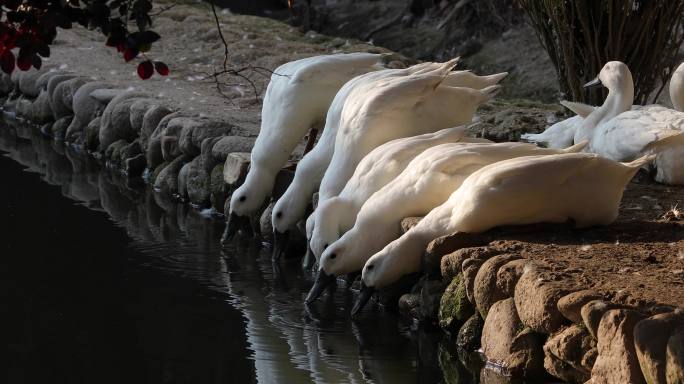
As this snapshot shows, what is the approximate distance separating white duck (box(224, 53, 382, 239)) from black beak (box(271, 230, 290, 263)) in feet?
1.35

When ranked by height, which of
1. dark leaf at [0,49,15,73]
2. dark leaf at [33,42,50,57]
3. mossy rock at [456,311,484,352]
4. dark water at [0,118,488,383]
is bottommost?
dark water at [0,118,488,383]

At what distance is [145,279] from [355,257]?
1081mm

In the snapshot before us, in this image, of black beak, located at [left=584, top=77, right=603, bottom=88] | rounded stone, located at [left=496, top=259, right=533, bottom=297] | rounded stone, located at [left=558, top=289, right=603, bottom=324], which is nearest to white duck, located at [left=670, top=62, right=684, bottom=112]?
black beak, located at [left=584, top=77, right=603, bottom=88]

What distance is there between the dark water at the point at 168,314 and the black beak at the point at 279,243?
0.22ft

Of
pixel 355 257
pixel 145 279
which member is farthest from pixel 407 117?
pixel 145 279

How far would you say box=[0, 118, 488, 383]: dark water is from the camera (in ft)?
15.0

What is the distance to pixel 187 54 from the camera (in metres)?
10.9

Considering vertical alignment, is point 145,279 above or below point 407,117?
below

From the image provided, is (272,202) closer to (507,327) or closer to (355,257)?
(355,257)

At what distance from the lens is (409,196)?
204 inches

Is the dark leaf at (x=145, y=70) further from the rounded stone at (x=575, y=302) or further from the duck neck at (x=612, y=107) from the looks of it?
the duck neck at (x=612, y=107)

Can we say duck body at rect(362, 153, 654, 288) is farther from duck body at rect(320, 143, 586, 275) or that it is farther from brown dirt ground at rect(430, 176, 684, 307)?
duck body at rect(320, 143, 586, 275)

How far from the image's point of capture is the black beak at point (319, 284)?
5.30m

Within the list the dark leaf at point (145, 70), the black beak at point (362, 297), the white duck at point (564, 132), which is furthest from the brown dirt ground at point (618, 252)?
the dark leaf at point (145, 70)
